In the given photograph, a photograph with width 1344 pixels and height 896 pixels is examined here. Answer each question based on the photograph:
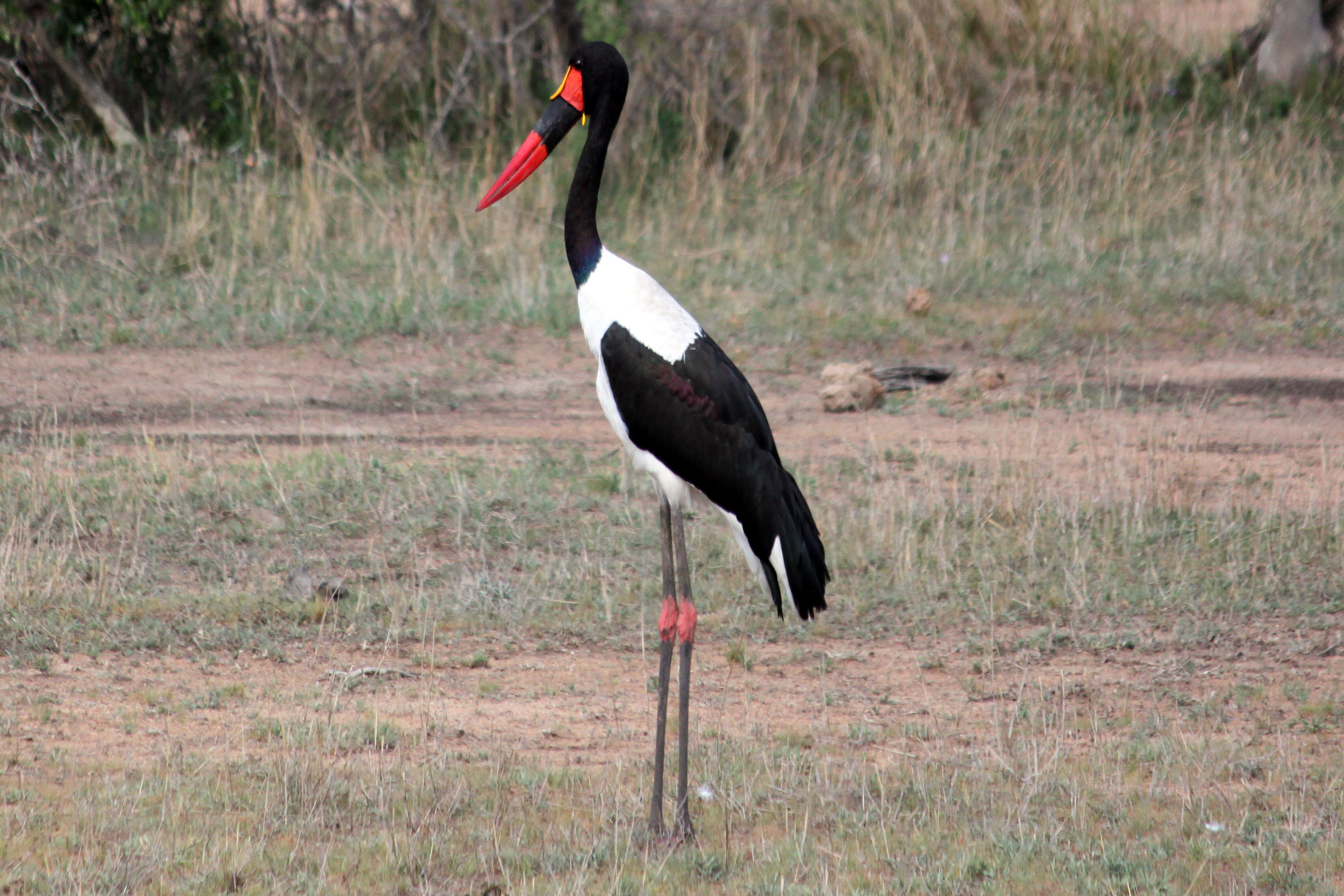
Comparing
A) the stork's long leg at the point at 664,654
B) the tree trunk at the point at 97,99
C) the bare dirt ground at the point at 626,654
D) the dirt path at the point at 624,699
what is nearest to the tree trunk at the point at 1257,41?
the bare dirt ground at the point at 626,654

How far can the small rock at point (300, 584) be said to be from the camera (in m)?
4.74

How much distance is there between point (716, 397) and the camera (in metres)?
3.51

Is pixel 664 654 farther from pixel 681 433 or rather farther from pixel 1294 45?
pixel 1294 45

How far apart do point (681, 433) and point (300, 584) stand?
1.77 m

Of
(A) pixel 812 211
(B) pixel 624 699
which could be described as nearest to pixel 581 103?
(B) pixel 624 699

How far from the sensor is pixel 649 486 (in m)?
5.77

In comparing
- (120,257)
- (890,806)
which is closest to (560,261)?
(120,257)

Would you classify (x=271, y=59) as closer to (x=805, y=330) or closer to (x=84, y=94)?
(x=84, y=94)

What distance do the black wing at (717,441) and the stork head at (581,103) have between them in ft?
1.96

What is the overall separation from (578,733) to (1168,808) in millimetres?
1385

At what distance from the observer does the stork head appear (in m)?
3.85

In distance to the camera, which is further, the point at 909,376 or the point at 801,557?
the point at 909,376

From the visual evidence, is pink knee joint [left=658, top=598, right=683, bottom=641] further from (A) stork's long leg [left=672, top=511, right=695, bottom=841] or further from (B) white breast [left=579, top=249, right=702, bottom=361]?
(B) white breast [left=579, top=249, right=702, bottom=361]

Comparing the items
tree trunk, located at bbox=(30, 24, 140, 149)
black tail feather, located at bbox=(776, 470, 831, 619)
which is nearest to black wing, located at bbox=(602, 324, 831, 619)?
black tail feather, located at bbox=(776, 470, 831, 619)
